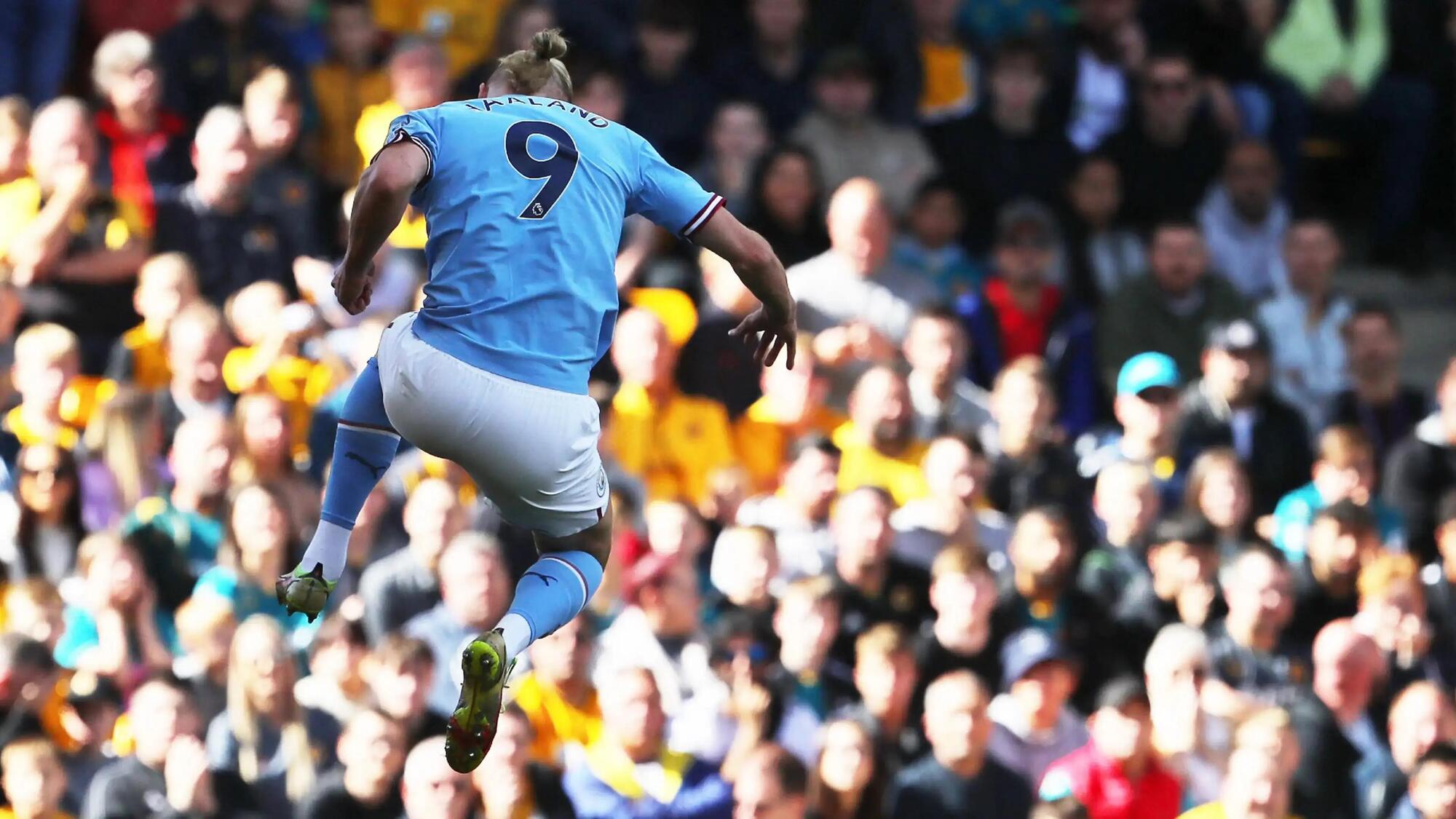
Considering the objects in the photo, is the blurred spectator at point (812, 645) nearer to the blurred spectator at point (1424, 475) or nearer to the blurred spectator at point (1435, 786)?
the blurred spectator at point (1435, 786)

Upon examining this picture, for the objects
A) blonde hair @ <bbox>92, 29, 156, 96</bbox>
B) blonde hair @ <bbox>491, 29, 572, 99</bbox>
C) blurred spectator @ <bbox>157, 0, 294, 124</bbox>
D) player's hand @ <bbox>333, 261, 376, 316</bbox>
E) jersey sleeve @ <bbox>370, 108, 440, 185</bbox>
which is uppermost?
jersey sleeve @ <bbox>370, 108, 440, 185</bbox>

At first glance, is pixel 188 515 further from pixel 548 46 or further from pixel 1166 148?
pixel 1166 148

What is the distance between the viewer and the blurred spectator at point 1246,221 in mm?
12133

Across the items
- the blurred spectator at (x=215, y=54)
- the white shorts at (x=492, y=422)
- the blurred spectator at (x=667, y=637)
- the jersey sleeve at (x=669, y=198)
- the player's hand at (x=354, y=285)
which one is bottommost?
the blurred spectator at (x=667, y=637)

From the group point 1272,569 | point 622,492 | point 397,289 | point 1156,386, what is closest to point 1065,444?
point 1156,386

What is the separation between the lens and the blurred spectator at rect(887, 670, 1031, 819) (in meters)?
9.05

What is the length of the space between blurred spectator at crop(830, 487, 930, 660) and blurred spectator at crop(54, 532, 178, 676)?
2.49 meters

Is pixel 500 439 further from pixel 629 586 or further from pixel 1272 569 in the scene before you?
pixel 1272 569

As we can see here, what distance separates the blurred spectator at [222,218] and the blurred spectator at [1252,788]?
438 centimetres

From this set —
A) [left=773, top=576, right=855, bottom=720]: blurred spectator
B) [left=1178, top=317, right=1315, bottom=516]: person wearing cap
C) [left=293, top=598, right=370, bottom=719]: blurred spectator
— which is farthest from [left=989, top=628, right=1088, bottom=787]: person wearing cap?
[left=293, top=598, right=370, bottom=719]: blurred spectator

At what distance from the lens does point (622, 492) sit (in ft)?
32.3

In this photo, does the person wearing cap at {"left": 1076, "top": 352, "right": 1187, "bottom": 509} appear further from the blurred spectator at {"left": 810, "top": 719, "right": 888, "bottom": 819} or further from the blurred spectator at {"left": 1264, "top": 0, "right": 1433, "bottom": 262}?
the blurred spectator at {"left": 1264, "top": 0, "right": 1433, "bottom": 262}

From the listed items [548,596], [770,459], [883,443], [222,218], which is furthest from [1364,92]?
[548,596]

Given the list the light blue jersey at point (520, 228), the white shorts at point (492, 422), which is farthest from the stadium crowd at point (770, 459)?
the light blue jersey at point (520, 228)
